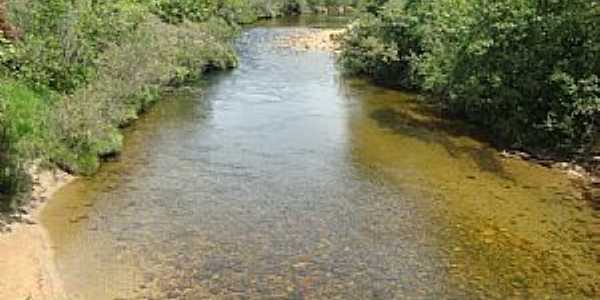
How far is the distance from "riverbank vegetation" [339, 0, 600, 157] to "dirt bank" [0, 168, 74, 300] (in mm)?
18279

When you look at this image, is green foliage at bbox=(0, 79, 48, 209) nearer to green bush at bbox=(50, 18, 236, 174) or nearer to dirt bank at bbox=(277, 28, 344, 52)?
green bush at bbox=(50, 18, 236, 174)

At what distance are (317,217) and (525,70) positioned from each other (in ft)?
41.7

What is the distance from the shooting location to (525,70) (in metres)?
31.2

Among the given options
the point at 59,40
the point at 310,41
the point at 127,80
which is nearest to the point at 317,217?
the point at 59,40

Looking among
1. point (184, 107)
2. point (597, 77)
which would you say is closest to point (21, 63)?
point (184, 107)

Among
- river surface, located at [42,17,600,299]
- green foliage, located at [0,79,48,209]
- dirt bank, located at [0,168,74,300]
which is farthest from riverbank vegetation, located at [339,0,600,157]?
dirt bank, located at [0,168,74,300]

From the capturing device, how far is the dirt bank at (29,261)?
16.9 meters

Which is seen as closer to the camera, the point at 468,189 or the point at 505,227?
the point at 505,227

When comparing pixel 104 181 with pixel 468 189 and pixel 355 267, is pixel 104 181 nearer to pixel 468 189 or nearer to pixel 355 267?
pixel 355 267

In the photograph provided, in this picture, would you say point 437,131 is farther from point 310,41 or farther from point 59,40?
point 310,41

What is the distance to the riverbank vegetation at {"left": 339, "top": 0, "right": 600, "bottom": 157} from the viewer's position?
97.2 feet

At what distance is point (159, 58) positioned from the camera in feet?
128

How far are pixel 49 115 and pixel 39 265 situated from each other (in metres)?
9.00

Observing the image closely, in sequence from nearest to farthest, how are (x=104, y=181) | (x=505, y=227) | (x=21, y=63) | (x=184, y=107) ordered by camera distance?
(x=505, y=227) → (x=104, y=181) → (x=21, y=63) → (x=184, y=107)
